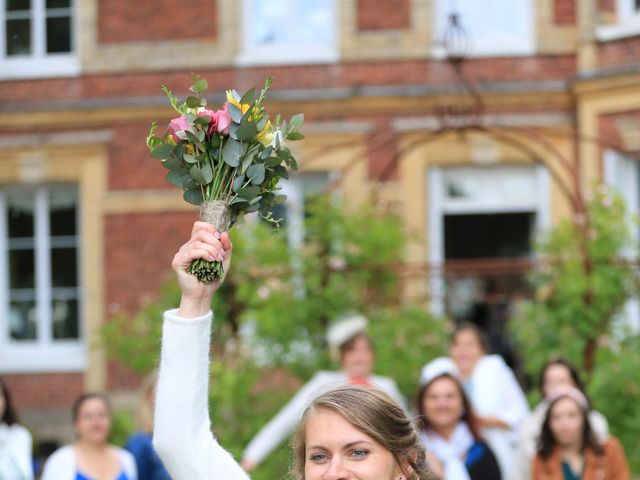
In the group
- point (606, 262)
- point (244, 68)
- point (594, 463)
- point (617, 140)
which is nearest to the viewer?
point (594, 463)

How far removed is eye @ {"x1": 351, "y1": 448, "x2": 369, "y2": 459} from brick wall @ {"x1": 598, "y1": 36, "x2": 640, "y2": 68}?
11.9 meters

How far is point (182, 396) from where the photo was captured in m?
2.85

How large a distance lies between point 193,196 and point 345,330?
Result: 5689mm

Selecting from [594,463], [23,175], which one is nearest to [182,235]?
[23,175]

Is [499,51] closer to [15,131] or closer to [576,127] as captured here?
[576,127]

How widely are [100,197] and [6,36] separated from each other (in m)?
2.27

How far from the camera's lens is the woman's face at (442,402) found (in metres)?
6.86

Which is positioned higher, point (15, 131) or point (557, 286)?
point (15, 131)

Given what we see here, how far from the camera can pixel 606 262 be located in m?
9.62

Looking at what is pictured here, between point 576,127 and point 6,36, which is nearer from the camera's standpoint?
point 576,127

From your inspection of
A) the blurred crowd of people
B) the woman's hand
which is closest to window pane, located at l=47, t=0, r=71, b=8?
the blurred crowd of people

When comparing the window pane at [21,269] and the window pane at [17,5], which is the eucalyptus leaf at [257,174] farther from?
the window pane at [17,5]

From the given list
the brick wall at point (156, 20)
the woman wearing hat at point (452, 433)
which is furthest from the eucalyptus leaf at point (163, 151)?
the brick wall at point (156, 20)

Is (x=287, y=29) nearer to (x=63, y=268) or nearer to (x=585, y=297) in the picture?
(x=63, y=268)
